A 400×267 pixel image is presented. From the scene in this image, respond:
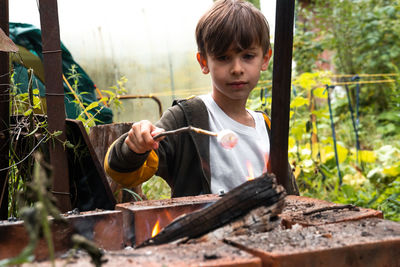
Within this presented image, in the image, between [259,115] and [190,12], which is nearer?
[259,115]

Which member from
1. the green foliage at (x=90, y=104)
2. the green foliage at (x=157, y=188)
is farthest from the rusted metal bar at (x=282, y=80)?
the green foliage at (x=157, y=188)

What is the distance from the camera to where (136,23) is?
6027 millimetres

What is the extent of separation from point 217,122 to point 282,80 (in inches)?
32.9

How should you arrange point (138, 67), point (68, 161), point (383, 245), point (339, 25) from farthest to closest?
1. point (339, 25)
2. point (138, 67)
3. point (68, 161)
4. point (383, 245)

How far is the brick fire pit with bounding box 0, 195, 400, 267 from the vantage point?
1.05m

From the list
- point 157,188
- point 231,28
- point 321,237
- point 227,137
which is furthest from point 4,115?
point 157,188

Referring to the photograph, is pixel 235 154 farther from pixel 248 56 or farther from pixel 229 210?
pixel 229 210

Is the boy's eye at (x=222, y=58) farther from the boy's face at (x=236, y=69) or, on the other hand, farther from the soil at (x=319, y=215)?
the soil at (x=319, y=215)

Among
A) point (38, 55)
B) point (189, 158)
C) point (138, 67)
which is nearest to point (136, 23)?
point (138, 67)

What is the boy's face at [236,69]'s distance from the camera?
7.18 feet

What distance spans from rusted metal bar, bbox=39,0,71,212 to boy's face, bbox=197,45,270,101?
73 cm

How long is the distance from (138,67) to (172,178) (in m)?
3.88

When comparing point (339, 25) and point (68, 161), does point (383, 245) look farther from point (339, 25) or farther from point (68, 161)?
point (339, 25)

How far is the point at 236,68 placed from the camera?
2162mm
